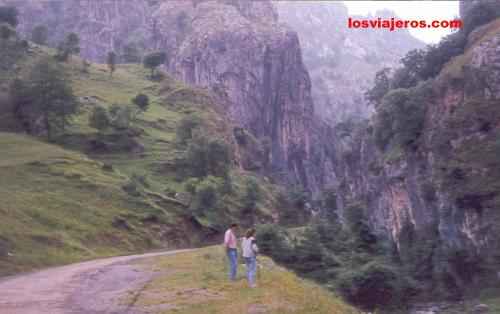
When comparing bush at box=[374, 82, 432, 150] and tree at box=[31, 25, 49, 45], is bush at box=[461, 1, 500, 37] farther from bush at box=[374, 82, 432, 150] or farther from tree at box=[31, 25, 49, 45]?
tree at box=[31, 25, 49, 45]

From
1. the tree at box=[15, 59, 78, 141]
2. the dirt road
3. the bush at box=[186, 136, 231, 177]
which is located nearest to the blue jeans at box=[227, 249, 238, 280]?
the dirt road

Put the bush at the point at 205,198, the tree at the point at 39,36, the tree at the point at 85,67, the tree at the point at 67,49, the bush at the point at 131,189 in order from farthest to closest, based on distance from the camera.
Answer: the tree at the point at 39,36
the tree at the point at 85,67
the tree at the point at 67,49
the bush at the point at 205,198
the bush at the point at 131,189


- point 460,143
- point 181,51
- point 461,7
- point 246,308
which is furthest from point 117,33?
point 246,308

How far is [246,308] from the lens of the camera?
63.3ft

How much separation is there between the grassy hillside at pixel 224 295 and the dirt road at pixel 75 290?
2.60ft

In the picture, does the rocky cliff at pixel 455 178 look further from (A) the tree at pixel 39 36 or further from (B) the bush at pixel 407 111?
(A) the tree at pixel 39 36

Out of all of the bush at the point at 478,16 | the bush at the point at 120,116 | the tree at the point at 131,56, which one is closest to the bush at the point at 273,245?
the bush at the point at 120,116

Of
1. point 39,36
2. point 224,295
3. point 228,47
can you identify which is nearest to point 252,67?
point 228,47

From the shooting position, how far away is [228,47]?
161125 millimetres

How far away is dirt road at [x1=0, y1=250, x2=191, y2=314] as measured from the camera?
19.5 meters

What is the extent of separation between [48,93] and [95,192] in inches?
707

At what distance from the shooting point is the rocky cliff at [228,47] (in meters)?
161

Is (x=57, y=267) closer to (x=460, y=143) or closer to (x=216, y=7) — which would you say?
(x=460, y=143)

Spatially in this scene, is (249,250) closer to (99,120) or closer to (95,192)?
(95,192)
